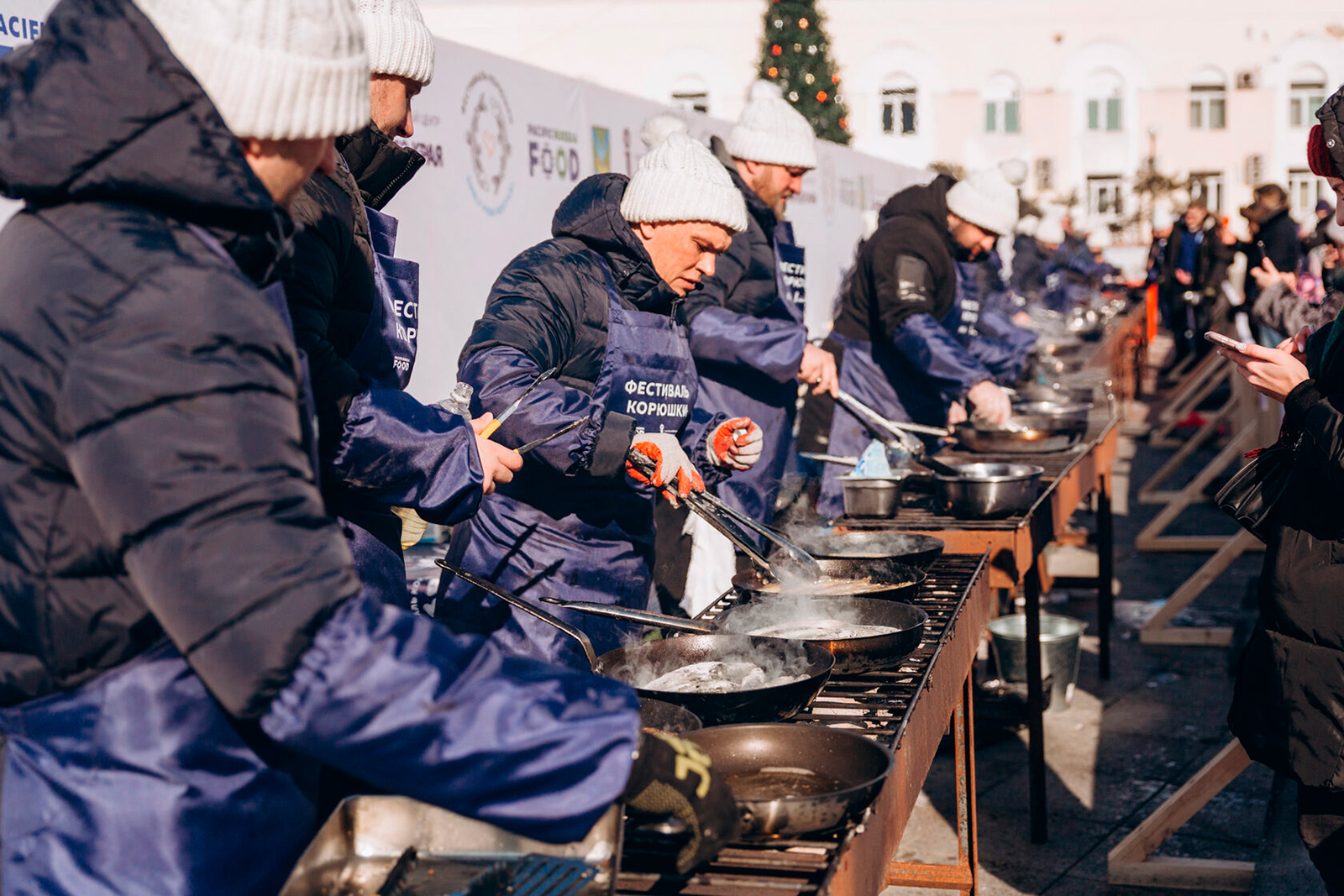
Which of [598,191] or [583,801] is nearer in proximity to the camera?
[583,801]

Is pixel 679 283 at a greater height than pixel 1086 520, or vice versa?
pixel 679 283

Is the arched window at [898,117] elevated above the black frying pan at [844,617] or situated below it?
above

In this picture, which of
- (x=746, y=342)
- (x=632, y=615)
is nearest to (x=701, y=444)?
(x=746, y=342)

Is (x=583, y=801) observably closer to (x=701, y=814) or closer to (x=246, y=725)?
(x=701, y=814)

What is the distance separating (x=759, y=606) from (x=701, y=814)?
1417 millimetres

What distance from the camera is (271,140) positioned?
1.26 meters

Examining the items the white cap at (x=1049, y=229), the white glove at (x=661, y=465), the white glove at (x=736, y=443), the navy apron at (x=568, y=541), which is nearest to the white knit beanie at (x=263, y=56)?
the white glove at (x=661, y=465)

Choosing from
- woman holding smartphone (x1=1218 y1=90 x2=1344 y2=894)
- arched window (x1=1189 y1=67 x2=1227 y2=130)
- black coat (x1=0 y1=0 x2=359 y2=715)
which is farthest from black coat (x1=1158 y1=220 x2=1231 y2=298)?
arched window (x1=1189 y1=67 x2=1227 y2=130)

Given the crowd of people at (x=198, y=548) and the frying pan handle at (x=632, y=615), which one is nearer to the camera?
the crowd of people at (x=198, y=548)

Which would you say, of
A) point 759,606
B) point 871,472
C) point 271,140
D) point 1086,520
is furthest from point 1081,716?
point 271,140

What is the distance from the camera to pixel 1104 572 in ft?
19.2

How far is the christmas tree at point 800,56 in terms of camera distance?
83.2ft

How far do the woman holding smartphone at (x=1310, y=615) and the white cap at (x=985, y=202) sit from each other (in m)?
3.07

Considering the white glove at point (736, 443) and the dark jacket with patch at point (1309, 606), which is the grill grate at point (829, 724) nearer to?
the white glove at point (736, 443)
